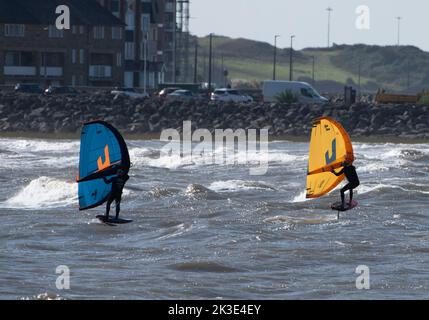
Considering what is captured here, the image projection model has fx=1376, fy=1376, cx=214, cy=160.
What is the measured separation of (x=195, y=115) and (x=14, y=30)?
2617 cm

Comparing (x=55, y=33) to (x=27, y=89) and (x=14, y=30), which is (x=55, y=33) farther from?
(x=27, y=89)

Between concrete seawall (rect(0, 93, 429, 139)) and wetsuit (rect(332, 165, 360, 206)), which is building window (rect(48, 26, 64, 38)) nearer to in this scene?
concrete seawall (rect(0, 93, 429, 139))

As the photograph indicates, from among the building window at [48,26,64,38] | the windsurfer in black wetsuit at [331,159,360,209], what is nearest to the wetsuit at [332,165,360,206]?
the windsurfer in black wetsuit at [331,159,360,209]

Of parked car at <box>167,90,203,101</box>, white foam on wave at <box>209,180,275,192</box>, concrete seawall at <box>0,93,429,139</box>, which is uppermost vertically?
parked car at <box>167,90,203,101</box>

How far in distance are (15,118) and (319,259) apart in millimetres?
49281

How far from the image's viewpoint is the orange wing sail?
781 inches

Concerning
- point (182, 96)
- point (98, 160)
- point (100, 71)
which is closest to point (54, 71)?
point (100, 71)

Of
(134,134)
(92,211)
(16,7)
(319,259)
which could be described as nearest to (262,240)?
(319,259)

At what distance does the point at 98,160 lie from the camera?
19359 millimetres

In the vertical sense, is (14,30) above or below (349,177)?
above

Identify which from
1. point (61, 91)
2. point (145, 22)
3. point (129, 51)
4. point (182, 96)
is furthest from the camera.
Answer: point (145, 22)

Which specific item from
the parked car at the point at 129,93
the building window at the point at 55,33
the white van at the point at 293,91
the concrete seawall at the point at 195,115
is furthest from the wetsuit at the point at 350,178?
the building window at the point at 55,33

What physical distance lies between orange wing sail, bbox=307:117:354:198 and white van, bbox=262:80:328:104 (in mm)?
57968

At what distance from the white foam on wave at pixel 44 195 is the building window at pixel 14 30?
57037 mm
